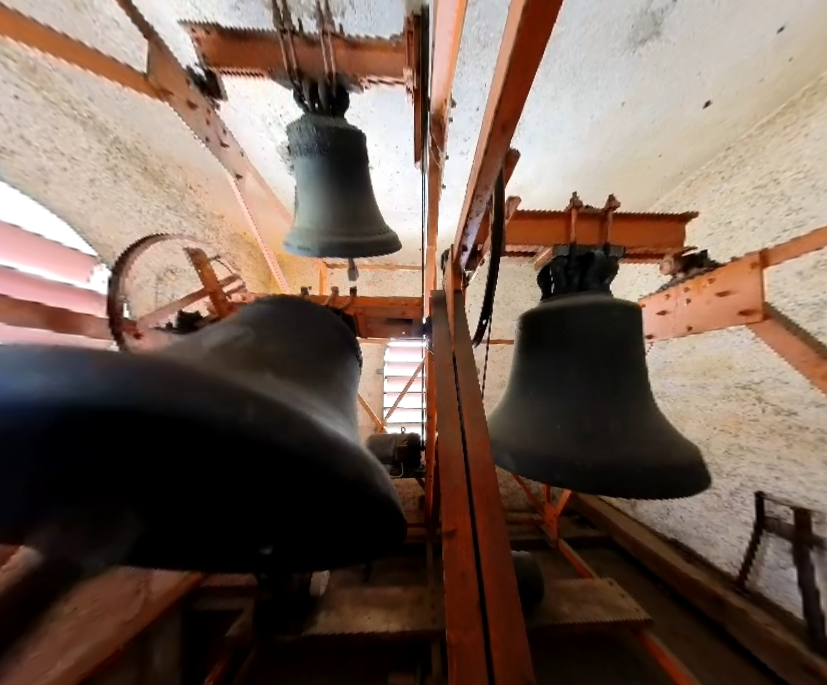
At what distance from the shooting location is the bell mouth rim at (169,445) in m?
0.17

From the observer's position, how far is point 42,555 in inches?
6.6

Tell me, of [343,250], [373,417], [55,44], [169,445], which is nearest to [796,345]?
[343,250]

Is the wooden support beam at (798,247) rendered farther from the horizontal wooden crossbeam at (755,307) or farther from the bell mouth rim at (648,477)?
the bell mouth rim at (648,477)

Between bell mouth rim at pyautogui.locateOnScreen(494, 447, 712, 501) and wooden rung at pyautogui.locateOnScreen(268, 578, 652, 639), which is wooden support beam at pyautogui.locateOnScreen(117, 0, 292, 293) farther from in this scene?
wooden rung at pyautogui.locateOnScreen(268, 578, 652, 639)

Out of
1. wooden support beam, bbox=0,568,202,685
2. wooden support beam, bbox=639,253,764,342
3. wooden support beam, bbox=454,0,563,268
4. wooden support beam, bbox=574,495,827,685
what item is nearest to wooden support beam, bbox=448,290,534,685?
wooden support beam, bbox=454,0,563,268

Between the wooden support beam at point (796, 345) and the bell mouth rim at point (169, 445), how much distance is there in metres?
0.86

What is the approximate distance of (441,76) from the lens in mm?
646

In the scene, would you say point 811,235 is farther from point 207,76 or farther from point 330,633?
point 330,633

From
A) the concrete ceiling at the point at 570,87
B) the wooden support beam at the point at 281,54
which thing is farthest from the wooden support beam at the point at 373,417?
the wooden support beam at the point at 281,54

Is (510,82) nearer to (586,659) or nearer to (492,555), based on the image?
(492,555)

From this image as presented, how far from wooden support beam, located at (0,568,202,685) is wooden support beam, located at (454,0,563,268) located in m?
0.94

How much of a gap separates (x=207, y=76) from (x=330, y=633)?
4.42 feet

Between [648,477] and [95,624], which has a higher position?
[648,477]

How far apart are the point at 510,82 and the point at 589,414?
43 cm
